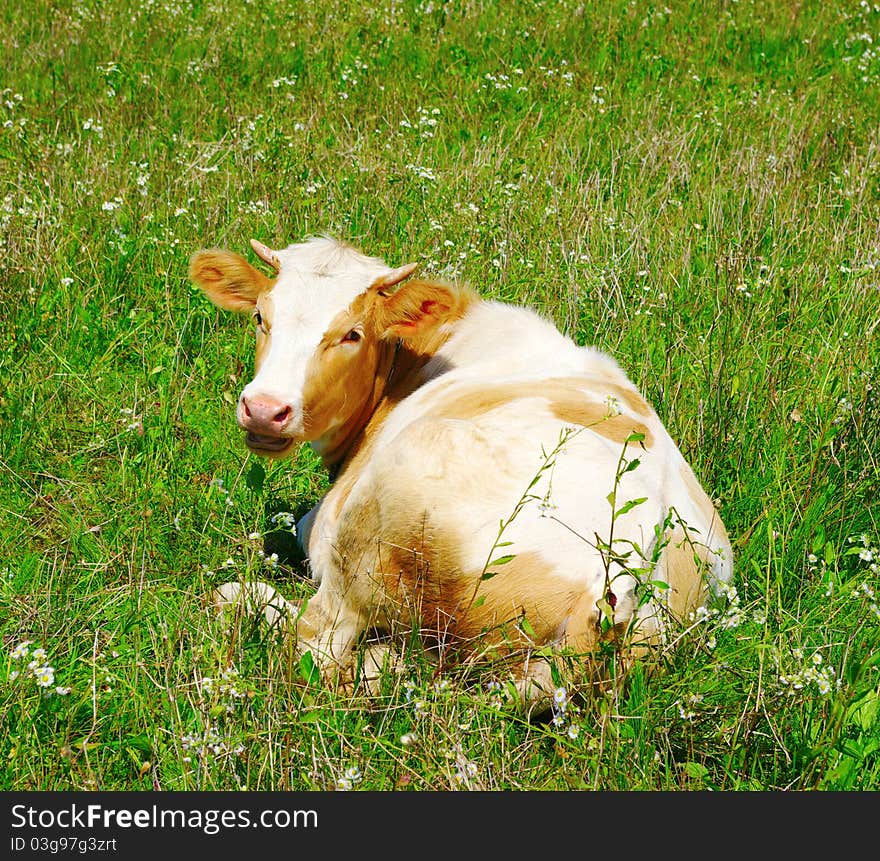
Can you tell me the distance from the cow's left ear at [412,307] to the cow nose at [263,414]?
730 millimetres

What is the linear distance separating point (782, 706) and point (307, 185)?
495 centimetres

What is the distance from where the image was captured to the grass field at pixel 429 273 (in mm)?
3236

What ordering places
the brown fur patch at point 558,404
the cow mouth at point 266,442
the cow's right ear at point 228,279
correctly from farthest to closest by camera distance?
1. the cow's right ear at point 228,279
2. the cow mouth at point 266,442
3. the brown fur patch at point 558,404

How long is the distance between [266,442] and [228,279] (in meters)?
1.01

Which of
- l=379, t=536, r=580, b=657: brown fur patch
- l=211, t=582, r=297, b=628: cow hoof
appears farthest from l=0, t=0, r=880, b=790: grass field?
l=379, t=536, r=580, b=657: brown fur patch

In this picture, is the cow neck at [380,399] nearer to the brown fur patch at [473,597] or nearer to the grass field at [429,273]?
the grass field at [429,273]

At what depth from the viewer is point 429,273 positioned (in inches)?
248

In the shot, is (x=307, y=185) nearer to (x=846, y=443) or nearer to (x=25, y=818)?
(x=846, y=443)

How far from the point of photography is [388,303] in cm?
493

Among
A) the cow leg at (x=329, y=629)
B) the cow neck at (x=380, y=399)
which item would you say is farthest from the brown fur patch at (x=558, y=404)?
the cow leg at (x=329, y=629)

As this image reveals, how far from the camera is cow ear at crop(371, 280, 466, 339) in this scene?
4930 millimetres

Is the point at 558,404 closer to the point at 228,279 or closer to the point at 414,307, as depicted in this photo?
the point at 414,307

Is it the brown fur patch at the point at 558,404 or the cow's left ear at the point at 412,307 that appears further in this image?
the cow's left ear at the point at 412,307

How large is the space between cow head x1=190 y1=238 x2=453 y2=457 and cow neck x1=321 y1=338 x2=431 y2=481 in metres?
0.03
